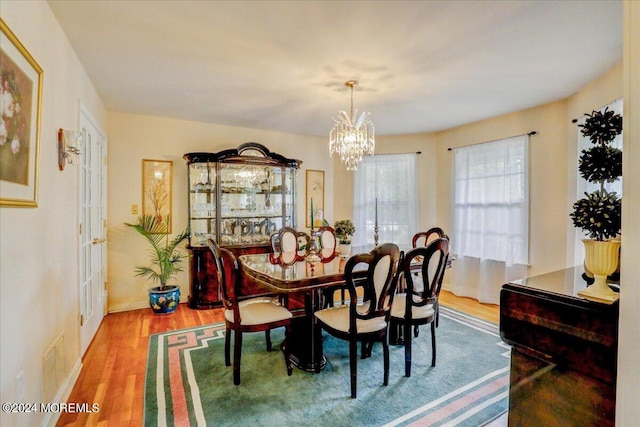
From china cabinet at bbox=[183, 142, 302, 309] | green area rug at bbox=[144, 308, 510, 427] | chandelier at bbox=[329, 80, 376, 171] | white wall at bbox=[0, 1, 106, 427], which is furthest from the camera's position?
china cabinet at bbox=[183, 142, 302, 309]

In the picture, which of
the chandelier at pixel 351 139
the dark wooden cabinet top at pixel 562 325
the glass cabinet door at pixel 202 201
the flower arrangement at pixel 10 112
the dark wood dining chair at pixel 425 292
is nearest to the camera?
the dark wooden cabinet top at pixel 562 325

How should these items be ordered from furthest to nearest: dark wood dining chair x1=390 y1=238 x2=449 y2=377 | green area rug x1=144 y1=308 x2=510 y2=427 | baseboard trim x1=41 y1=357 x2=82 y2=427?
dark wood dining chair x1=390 y1=238 x2=449 y2=377
green area rug x1=144 y1=308 x2=510 y2=427
baseboard trim x1=41 y1=357 x2=82 y2=427

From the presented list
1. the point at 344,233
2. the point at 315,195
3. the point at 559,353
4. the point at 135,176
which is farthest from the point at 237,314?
the point at 315,195

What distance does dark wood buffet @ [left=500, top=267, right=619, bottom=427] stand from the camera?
3.76ft

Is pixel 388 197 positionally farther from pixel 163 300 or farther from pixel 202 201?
pixel 163 300

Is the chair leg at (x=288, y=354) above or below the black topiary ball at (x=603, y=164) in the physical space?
below

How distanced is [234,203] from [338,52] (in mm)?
2686

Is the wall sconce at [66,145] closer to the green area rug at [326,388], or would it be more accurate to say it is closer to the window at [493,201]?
the green area rug at [326,388]

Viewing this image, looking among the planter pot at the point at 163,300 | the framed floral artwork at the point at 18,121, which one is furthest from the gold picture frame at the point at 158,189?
the framed floral artwork at the point at 18,121

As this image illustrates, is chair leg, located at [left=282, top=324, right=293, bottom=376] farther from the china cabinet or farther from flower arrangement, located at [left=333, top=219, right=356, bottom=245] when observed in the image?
the china cabinet

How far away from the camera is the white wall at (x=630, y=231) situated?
3.12ft

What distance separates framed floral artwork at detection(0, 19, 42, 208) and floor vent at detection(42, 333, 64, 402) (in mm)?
922

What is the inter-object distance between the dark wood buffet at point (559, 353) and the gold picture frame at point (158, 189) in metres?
3.95

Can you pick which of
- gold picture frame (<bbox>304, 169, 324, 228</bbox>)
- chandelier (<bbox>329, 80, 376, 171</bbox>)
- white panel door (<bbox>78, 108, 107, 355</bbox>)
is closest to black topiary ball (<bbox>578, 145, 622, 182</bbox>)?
chandelier (<bbox>329, 80, 376, 171</bbox>)
